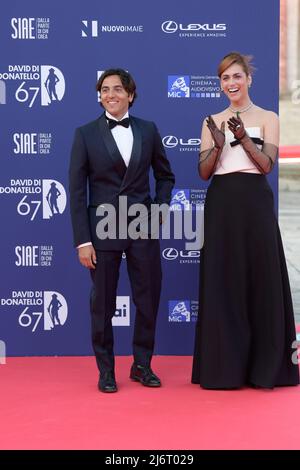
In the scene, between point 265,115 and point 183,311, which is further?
point 183,311

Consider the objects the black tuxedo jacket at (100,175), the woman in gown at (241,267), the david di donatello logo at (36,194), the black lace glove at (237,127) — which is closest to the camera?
the black lace glove at (237,127)

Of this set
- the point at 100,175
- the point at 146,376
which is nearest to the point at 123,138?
the point at 100,175

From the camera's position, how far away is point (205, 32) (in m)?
5.19

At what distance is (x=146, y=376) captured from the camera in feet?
15.5

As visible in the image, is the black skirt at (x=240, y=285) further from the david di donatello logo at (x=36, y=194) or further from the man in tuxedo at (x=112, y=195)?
the david di donatello logo at (x=36, y=194)

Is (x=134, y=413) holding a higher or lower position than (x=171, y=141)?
lower

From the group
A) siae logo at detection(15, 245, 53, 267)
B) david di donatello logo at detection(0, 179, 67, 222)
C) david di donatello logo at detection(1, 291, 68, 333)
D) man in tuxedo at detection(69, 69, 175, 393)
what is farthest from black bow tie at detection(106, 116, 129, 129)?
david di donatello logo at detection(1, 291, 68, 333)

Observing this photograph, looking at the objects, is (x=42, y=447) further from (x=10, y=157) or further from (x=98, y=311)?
(x=10, y=157)

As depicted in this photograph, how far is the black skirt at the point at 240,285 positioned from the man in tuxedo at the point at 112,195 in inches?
11.3

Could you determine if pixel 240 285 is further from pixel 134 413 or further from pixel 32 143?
pixel 32 143

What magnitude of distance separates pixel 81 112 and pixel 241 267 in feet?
4.59

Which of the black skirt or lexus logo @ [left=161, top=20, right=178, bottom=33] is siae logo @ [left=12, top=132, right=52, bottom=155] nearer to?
lexus logo @ [left=161, top=20, right=178, bottom=33]

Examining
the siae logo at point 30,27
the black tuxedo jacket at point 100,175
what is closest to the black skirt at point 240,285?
the black tuxedo jacket at point 100,175

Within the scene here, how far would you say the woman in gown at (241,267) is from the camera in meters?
4.60
